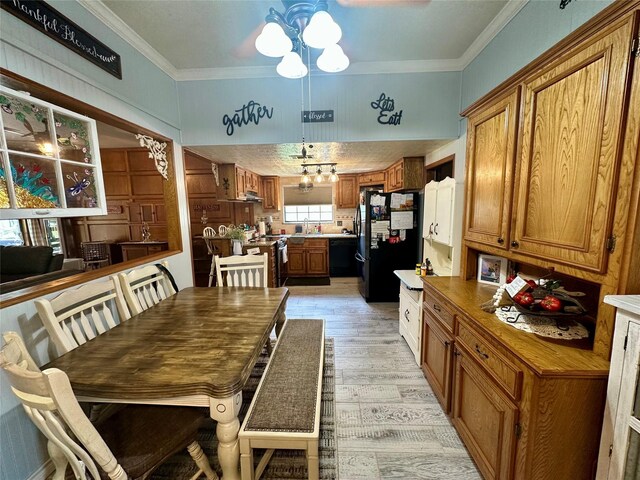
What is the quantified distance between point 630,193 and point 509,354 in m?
0.75

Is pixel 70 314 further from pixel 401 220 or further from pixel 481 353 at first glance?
pixel 401 220

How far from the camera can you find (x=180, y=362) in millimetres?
1203

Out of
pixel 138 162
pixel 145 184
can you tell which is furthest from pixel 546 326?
pixel 138 162

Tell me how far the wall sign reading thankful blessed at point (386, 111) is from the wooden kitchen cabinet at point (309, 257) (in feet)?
9.57

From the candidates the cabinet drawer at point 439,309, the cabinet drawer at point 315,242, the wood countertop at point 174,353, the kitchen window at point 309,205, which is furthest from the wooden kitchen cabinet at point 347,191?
the wood countertop at point 174,353

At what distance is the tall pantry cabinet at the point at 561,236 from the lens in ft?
2.95

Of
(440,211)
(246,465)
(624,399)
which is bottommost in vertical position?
(246,465)

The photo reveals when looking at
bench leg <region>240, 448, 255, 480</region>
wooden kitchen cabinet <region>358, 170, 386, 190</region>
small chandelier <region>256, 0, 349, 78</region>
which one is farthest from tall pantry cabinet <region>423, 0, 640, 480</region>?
wooden kitchen cabinet <region>358, 170, 386, 190</region>

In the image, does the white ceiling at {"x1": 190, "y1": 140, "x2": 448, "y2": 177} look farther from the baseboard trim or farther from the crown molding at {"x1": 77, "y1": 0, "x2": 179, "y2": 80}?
the baseboard trim

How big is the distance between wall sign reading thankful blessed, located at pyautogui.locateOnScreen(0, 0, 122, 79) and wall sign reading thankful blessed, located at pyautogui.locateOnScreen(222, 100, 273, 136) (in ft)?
3.16

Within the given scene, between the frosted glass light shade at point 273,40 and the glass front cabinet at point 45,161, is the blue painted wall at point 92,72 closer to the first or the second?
the glass front cabinet at point 45,161

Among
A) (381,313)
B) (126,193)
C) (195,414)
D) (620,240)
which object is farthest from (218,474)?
(126,193)

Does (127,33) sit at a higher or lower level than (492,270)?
higher

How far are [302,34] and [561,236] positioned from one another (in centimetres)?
164
